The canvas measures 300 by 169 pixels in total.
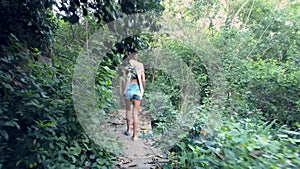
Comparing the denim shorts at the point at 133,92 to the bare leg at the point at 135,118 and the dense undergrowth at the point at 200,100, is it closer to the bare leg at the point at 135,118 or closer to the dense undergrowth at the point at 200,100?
the bare leg at the point at 135,118

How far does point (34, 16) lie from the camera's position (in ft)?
8.84

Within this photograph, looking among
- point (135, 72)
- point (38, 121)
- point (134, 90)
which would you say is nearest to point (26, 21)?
point (38, 121)

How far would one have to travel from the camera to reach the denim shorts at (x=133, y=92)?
11.9ft

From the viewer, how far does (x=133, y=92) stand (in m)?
3.67

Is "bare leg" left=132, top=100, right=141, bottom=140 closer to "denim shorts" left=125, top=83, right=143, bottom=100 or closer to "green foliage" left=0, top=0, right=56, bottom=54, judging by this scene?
"denim shorts" left=125, top=83, right=143, bottom=100

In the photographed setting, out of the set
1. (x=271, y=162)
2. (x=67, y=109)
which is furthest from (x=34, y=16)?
(x=271, y=162)

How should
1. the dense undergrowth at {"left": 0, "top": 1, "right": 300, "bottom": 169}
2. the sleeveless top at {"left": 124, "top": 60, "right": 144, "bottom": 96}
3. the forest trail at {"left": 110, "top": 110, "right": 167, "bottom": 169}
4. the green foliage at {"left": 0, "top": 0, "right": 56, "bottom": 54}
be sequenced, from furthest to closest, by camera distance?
the sleeveless top at {"left": 124, "top": 60, "right": 144, "bottom": 96} → the forest trail at {"left": 110, "top": 110, "right": 167, "bottom": 169} → the green foliage at {"left": 0, "top": 0, "right": 56, "bottom": 54} → the dense undergrowth at {"left": 0, "top": 1, "right": 300, "bottom": 169}

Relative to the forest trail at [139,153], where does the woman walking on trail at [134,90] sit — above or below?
above

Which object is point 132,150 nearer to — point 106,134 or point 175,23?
point 106,134

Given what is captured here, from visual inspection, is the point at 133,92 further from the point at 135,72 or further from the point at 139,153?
the point at 139,153

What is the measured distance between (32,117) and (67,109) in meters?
0.28

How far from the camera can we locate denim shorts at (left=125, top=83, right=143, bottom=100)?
364 cm

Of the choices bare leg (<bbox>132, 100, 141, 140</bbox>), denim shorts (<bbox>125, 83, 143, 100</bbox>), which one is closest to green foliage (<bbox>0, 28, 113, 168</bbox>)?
bare leg (<bbox>132, 100, 141, 140</bbox>)

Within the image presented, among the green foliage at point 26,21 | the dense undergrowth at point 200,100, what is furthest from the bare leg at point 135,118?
the green foliage at point 26,21
